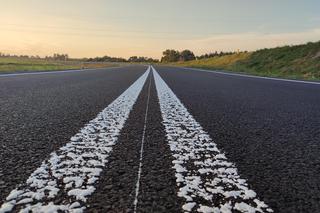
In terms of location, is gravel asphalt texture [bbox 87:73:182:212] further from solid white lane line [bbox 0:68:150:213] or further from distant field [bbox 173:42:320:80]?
distant field [bbox 173:42:320:80]

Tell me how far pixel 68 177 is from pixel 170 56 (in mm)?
185499

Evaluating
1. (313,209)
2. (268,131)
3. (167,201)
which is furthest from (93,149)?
Answer: (268,131)

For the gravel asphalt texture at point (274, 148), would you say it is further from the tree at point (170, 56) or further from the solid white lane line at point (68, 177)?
the tree at point (170, 56)

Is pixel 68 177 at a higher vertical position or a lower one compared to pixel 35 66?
higher

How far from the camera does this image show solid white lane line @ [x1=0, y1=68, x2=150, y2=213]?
4.82 feet

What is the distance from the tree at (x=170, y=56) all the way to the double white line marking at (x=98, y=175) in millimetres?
179221

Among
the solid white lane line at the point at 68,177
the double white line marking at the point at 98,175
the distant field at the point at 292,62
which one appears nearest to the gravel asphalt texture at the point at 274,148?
the double white line marking at the point at 98,175

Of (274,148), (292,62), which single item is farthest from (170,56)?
(274,148)

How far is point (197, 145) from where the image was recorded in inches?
108

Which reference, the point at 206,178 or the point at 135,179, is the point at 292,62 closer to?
the point at 206,178

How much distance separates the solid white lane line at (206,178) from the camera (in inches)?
60.2

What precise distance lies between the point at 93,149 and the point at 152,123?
4.42 ft

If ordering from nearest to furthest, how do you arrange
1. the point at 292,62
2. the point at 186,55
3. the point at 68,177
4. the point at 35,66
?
the point at 68,177 → the point at 35,66 → the point at 292,62 → the point at 186,55

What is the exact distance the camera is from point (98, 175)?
74.7 inches
